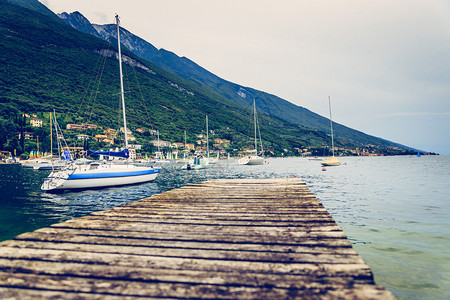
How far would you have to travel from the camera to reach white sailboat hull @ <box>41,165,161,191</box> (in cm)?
2012

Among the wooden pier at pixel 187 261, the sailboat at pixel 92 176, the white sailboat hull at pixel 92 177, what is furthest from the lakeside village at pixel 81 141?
the wooden pier at pixel 187 261

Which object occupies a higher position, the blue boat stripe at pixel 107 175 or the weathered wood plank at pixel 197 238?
the weathered wood plank at pixel 197 238

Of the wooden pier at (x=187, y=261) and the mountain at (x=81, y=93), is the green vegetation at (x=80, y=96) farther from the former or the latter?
the wooden pier at (x=187, y=261)

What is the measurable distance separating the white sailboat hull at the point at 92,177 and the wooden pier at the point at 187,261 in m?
18.2

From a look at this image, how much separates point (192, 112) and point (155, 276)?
15936 cm

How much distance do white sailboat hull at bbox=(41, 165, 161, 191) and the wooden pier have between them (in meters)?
18.2

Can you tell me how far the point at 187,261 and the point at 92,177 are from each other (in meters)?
21.2

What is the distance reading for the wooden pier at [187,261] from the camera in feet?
7.40

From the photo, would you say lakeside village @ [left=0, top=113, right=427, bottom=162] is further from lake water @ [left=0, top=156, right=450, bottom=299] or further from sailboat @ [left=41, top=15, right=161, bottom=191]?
lake water @ [left=0, top=156, right=450, bottom=299]

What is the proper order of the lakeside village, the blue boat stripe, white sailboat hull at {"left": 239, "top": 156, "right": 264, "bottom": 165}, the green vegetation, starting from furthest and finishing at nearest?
the green vegetation < the lakeside village < white sailboat hull at {"left": 239, "top": 156, "right": 264, "bottom": 165} < the blue boat stripe

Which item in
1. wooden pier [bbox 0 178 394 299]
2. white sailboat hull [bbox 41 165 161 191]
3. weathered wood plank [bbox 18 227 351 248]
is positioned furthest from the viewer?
white sailboat hull [bbox 41 165 161 191]

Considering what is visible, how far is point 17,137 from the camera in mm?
98562

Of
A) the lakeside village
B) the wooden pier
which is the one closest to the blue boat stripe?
the wooden pier

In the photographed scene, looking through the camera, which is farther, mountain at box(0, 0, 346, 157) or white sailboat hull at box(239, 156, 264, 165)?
mountain at box(0, 0, 346, 157)
